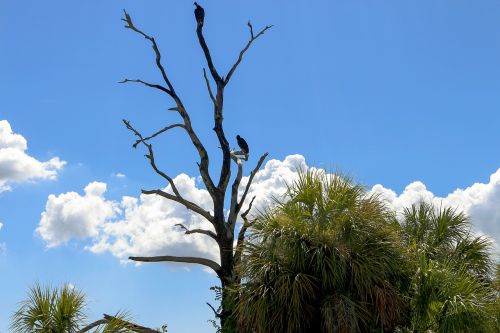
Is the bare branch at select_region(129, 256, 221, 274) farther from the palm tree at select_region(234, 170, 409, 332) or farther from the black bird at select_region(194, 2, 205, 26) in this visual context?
the black bird at select_region(194, 2, 205, 26)

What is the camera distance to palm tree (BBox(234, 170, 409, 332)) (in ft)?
37.7

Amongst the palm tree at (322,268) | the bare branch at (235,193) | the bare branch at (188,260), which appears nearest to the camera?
the palm tree at (322,268)

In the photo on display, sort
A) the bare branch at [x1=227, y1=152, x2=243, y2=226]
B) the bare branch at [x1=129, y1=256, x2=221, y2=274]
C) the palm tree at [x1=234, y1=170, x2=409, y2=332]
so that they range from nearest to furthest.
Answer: the palm tree at [x1=234, y1=170, x2=409, y2=332], the bare branch at [x1=129, y1=256, x2=221, y2=274], the bare branch at [x1=227, y1=152, x2=243, y2=226]

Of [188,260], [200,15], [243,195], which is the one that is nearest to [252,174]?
[243,195]

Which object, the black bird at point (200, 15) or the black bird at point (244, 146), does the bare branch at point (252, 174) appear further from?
the black bird at point (200, 15)

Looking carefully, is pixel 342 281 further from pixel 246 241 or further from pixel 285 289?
pixel 246 241

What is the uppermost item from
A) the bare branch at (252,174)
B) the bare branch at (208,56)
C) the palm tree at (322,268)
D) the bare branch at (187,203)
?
the bare branch at (208,56)

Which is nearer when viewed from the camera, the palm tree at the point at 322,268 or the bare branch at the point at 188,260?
the palm tree at the point at 322,268

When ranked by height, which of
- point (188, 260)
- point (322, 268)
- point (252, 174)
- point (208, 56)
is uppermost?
point (208, 56)

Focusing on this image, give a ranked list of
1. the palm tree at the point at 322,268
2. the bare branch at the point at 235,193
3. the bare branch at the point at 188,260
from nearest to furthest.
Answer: the palm tree at the point at 322,268 < the bare branch at the point at 188,260 < the bare branch at the point at 235,193

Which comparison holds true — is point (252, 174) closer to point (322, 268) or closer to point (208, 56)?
point (208, 56)

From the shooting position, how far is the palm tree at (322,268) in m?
11.5

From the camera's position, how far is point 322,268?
11508mm

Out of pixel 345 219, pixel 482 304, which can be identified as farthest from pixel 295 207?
pixel 482 304
